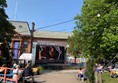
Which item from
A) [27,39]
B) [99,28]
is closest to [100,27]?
[99,28]

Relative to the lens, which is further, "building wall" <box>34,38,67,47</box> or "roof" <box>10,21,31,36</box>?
"building wall" <box>34,38,67,47</box>

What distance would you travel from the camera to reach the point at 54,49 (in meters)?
63.3

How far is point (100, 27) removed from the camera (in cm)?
3228

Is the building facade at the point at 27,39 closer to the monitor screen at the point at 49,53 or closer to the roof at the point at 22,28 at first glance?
the roof at the point at 22,28

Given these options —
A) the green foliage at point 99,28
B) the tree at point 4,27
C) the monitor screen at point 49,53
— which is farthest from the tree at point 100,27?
the monitor screen at point 49,53

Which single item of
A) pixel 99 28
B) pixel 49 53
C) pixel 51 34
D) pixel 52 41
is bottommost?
pixel 49 53

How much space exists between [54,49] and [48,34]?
12.3 meters

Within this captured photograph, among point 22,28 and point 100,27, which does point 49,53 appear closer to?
point 22,28

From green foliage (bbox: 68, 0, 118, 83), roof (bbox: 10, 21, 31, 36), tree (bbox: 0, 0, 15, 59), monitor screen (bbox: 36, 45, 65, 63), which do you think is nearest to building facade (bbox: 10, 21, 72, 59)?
roof (bbox: 10, 21, 31, 36)

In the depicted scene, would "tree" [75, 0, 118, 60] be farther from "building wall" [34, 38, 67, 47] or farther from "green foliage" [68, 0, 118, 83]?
"building wall" [34, 38, 67, 47]

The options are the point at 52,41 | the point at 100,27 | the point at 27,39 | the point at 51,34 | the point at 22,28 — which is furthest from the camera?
the point at 51,34

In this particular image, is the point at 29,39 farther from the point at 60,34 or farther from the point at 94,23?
the point at 94,23

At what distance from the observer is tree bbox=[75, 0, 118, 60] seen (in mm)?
29969

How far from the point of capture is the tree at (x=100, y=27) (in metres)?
30.0
